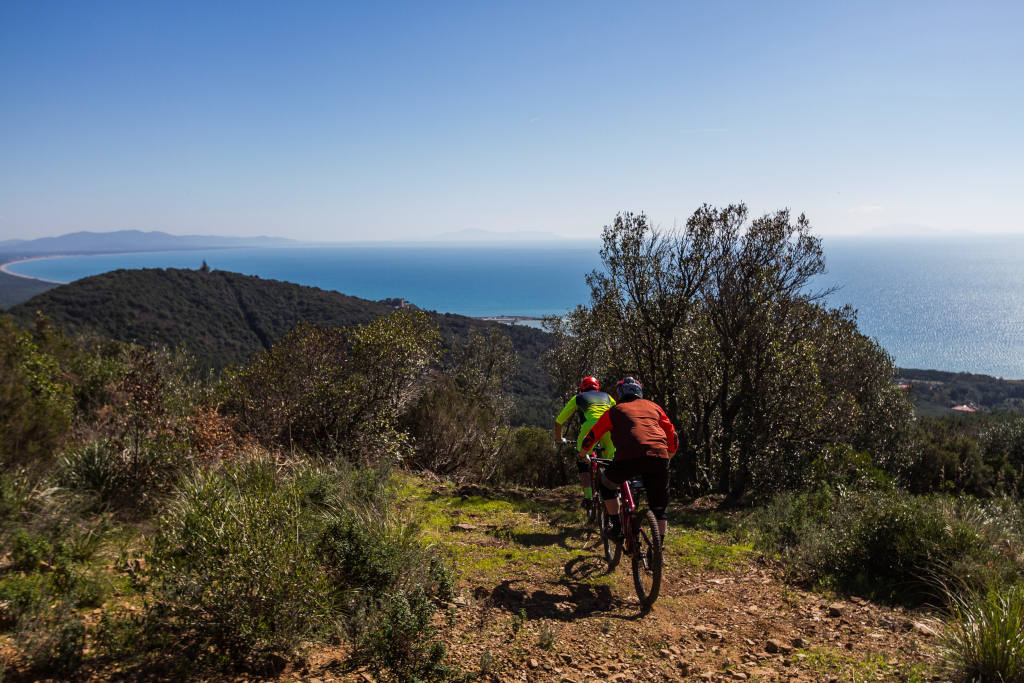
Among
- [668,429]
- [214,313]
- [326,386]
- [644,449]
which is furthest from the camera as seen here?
[214,313]

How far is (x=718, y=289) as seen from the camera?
39.9 feet

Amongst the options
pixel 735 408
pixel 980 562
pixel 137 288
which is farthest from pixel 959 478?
pixel 137 288

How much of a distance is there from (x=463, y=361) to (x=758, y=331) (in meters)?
27.1

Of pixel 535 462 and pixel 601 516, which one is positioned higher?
pixel 601 516

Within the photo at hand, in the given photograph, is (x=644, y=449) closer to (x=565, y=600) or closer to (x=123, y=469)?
(x=565, y=600)

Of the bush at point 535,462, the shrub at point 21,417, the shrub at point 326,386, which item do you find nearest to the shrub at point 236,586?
the shrub at point 21,417

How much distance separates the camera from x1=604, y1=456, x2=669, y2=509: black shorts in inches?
193

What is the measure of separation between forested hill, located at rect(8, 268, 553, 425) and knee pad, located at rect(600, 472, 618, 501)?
5426 centimetres

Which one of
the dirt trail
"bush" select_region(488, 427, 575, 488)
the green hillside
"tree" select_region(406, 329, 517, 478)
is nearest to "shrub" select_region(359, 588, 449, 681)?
the dirt trail

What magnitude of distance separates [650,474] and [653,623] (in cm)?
133

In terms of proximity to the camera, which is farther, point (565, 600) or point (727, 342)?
point (727, 342)

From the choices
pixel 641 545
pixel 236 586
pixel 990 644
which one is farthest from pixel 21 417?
pixel 990 644

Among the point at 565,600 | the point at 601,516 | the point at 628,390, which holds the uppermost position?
the point at 628,390

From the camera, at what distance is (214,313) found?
9069 cm
